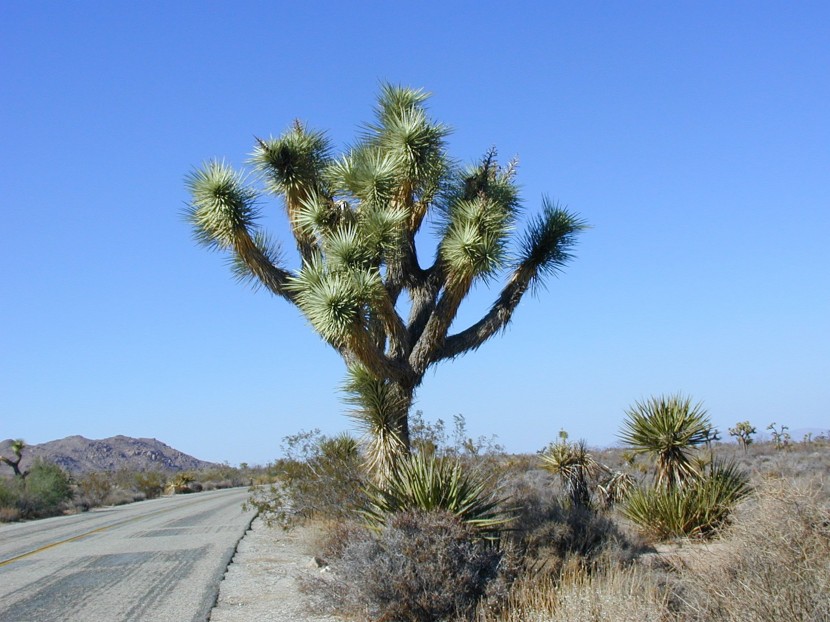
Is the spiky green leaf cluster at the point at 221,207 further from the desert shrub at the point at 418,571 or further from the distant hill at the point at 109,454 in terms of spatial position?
the distant hill at the point at 109,454

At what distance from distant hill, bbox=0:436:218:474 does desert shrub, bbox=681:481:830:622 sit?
8222 cm

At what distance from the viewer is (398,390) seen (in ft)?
39.2

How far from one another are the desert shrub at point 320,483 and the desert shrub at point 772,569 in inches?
272

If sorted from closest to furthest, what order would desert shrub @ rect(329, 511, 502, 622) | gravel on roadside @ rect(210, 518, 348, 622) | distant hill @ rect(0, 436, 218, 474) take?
desert shrub @ rect(329, 511, 502, 622) < gravel on roadside @ rect(210, 518, 348, 622) < distant hill @ rect(0, 436, 218, 474)

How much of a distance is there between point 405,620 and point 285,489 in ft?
35.7

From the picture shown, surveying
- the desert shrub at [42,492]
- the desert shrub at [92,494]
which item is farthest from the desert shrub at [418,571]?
the desert shrub at [92,494]

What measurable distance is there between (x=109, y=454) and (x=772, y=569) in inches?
3763

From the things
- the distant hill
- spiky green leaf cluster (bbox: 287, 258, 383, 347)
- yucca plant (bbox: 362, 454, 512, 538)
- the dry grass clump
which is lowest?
the dry grass clump

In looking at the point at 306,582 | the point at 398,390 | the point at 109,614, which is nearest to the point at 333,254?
the point at 398,390

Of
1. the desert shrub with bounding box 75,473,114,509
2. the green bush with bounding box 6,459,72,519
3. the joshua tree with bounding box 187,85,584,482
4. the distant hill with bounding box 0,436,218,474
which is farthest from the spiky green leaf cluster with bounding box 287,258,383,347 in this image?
the distant hill with bounding box 0,436,218,474

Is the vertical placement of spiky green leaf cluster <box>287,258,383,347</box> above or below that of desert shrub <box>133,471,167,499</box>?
below

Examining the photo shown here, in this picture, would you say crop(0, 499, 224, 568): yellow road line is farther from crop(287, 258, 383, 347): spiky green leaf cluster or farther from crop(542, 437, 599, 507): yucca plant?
crop(542, 437, 599, 507): yucca plant

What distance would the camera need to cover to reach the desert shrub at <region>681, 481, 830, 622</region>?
16.4 ft

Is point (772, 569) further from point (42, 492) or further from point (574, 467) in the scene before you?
point (42, 492)
